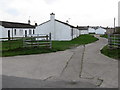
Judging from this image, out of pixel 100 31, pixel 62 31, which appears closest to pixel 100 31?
pixel 100 31

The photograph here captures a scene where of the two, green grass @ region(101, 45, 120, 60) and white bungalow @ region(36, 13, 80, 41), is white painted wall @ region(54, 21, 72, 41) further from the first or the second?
green grass @ region(101, 45, 120, 60)

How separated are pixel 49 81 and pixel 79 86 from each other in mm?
1284

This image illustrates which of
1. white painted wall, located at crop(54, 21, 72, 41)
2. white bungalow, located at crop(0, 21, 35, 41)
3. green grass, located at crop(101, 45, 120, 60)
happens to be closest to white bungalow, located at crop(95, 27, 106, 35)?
white bungalow, located at crop(0, 21, 35, 41)

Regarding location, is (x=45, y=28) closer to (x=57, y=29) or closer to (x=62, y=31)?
(x=57, y=29)

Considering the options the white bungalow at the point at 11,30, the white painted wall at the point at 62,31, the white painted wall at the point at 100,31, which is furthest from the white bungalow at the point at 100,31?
the white painted wall at the point at 62,31

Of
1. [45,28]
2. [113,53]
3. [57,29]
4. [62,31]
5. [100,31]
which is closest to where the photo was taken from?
[113,53]

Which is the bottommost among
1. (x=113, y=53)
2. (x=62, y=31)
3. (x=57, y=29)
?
(x=113, y=53)

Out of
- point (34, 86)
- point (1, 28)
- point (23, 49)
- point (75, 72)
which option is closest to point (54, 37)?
point (1, 28)

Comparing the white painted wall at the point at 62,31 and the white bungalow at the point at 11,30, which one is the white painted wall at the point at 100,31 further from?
the white painted wall at the point at 62,31

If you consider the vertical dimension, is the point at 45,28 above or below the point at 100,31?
below

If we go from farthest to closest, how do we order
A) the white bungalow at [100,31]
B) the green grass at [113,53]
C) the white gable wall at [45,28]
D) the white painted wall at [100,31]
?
the white bungalow at [100,31] < the white painted wall at [100,31] < the white gable wall at [45,28] < the green grass at [113,53]

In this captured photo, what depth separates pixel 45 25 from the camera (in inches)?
1422

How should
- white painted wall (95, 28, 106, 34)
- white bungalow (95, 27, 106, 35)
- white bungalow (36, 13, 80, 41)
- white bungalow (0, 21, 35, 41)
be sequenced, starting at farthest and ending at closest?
white bungalow (95, 27, 106, 35)
white painted wall (95, 28, 106, 34)
white bungalow (0, 21, 35, 41)
white bungalow (36, 13, 80, 41)

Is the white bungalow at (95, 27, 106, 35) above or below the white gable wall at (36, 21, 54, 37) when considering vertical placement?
above
